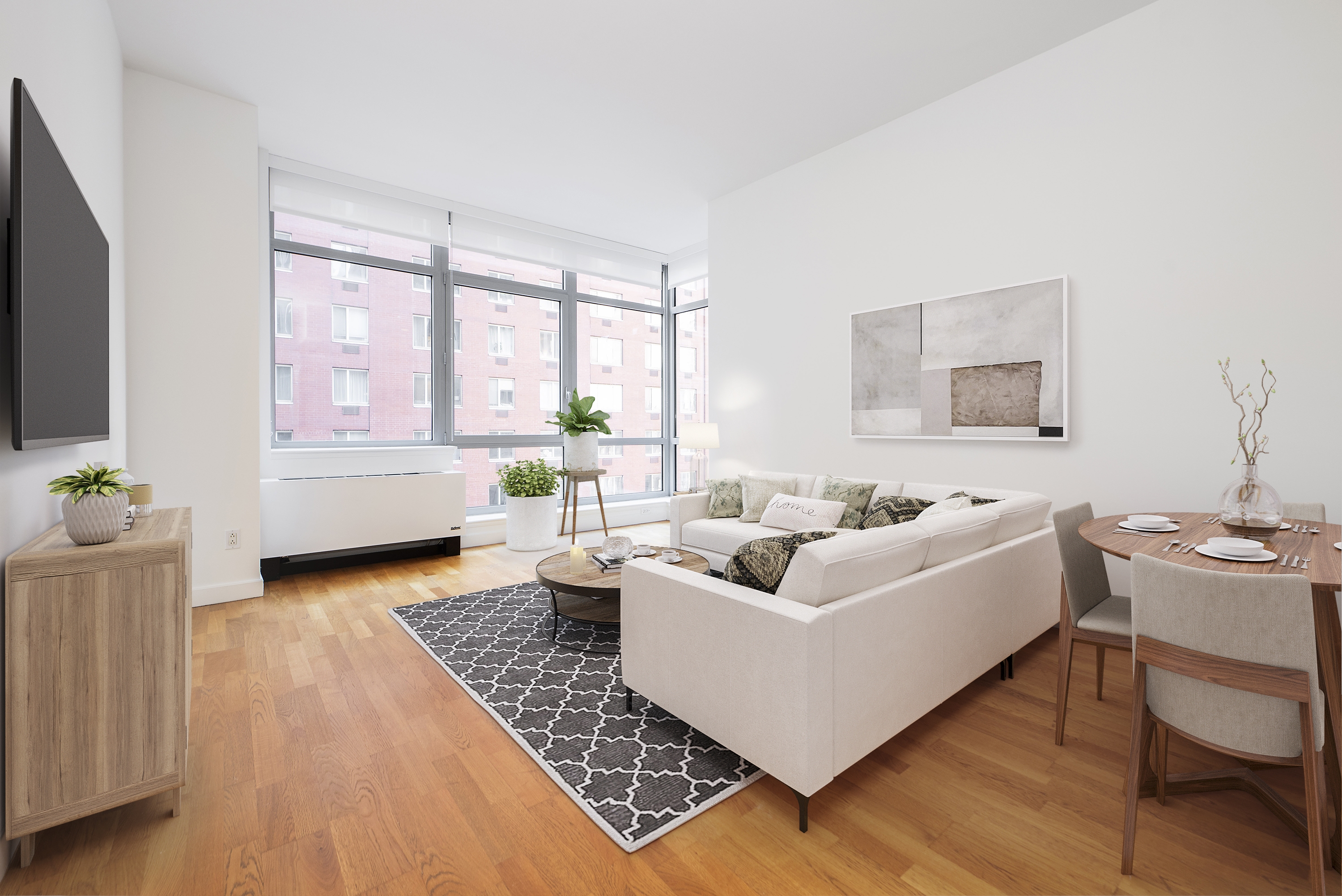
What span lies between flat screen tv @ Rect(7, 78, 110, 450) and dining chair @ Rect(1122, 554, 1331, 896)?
9.48 feet

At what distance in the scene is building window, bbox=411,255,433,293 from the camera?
17.1 ft

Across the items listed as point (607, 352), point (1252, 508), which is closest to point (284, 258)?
point (607, 352)

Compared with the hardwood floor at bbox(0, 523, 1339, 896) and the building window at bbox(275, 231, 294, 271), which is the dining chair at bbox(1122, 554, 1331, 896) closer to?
the hardwood floor at bbox(0, 523, 1339, 896)

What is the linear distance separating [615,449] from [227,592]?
393cm

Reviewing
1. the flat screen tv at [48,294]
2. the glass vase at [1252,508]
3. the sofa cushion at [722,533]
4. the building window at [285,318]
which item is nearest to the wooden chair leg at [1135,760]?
the glass vase at [1252,508]

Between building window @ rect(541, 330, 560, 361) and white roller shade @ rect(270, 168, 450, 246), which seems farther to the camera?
building window @ rect(541, 330, 560, 361)

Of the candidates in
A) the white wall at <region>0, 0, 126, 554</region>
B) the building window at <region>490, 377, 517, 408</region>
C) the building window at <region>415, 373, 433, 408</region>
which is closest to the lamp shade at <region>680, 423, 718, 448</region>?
the building window at <region>490, 377, 517, 408</region>

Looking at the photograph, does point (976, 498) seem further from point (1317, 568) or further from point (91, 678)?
point (91, 678)

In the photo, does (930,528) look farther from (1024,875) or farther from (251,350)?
(251,350)

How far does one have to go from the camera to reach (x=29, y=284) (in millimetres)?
1513

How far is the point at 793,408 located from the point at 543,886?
3785 millimetres

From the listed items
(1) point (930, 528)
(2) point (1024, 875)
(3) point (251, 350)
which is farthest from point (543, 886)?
(3) point (251, 350)

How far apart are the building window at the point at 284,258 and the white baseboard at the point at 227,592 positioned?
2.45 m

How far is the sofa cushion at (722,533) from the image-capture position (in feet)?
12.3
